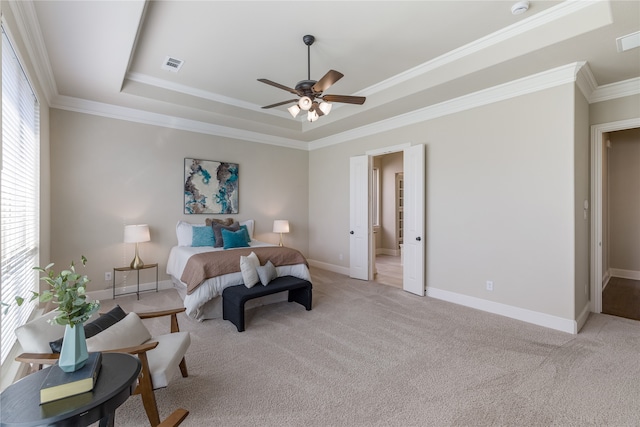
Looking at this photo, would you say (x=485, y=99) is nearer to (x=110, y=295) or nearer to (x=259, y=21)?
(x=259, y=21)

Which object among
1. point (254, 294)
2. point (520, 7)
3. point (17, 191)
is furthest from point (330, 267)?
point (520, 7)

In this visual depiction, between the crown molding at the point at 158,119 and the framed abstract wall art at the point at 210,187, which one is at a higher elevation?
the crown molding at the point at 158,119

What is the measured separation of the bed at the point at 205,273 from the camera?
350 centimetres

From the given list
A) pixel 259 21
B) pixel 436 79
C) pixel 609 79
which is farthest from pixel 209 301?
pixel 609 79

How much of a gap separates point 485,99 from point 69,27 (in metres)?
4.52

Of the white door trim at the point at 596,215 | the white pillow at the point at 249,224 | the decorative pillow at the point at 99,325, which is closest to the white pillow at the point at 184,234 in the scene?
the white pillow at the point at 249,224

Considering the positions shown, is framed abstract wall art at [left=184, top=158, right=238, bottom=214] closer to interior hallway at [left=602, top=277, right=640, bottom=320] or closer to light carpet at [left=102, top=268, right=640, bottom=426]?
light carpet at [left=102, top=268, right=640, bottom=426]

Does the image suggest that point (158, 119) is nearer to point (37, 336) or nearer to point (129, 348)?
point (37, 336)

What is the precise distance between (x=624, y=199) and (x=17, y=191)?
342 inches

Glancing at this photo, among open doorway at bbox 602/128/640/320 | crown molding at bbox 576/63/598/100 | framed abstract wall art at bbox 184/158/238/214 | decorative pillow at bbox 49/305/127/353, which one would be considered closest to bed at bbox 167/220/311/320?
framed abstract wall art at bbox 184/158/238/214

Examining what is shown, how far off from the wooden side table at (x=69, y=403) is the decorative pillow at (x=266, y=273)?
217cm

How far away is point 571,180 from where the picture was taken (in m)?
3.21

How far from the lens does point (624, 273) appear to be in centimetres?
551

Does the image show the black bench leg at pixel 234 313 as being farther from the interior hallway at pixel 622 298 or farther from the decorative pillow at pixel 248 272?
the interior hallway at pixel 622 298
